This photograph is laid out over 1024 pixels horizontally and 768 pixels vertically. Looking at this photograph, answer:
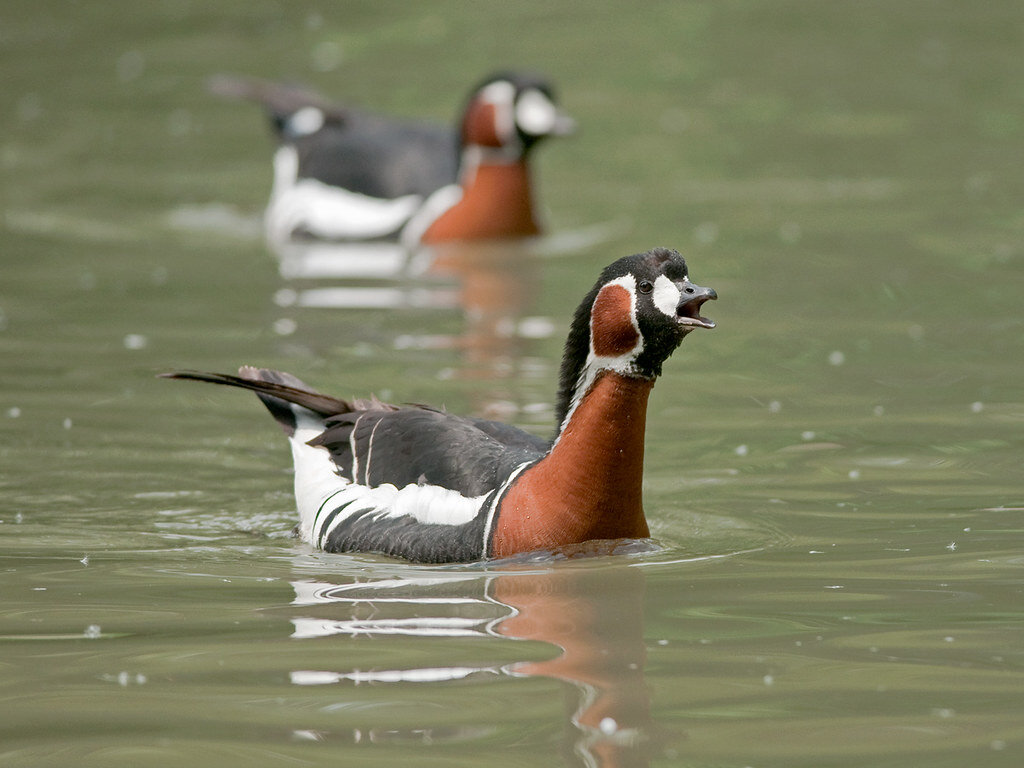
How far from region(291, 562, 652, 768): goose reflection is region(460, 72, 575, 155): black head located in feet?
33.0

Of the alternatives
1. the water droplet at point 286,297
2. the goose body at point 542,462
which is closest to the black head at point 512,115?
the water droplet at point 286,297

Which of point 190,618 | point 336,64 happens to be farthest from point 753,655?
point 336,64

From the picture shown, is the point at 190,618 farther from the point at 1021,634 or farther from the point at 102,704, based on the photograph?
the point at 1021,634

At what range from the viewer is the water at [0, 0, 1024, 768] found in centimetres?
622

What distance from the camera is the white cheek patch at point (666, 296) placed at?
763 centimetres

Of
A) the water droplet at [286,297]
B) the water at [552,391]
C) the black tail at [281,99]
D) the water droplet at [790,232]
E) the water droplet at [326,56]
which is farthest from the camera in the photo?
the water droplet at [326,56]

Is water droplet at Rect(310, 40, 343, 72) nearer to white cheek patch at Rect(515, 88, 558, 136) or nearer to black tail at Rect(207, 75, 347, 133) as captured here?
black tail at Rect(207, 75, 347, 133)

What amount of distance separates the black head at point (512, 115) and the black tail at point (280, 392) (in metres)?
8.22

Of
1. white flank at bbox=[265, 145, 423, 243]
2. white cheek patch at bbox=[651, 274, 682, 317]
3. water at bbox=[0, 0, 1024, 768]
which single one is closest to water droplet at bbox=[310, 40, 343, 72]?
water at bbox=[0, 0, 1024, 768]

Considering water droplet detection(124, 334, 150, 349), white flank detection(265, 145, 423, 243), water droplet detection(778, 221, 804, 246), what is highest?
white flank detection(265, 145, 423, 243)

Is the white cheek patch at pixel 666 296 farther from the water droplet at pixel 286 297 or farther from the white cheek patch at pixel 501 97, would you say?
the white cheek patch at pixel 501 97

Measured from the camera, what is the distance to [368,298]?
1468 centimetres

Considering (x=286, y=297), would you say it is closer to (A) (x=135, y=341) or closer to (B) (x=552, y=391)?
(A) (x=135, y=341)

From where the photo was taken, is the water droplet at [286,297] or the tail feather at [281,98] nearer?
the water droplet at [286,297]
